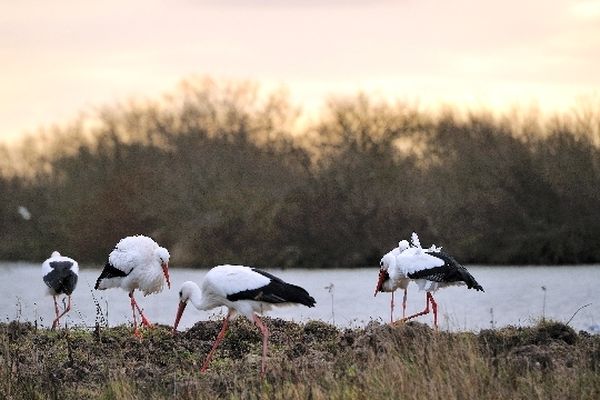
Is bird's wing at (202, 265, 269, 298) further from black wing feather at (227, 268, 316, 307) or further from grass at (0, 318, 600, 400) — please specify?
grass at (0, 318, 600, 400)

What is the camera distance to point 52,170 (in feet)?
149

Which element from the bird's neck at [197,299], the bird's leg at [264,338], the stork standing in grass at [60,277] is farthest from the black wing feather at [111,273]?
the bird's leg at [264,338]

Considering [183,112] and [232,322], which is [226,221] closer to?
[183,112]

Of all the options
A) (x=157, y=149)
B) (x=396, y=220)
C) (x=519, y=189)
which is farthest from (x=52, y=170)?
(x=519, y=189)

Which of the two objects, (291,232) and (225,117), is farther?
(225,117)

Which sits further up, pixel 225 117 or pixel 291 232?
pixel 225 117

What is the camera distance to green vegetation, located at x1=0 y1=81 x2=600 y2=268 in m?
38.0

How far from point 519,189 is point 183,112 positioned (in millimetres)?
13951

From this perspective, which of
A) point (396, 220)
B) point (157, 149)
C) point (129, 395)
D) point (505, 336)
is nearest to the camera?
point (129, 395)

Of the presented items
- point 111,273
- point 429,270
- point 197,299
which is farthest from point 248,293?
point 111,273

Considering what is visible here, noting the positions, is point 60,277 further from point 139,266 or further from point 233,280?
point 233,280

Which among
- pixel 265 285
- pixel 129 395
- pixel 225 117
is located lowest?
pixel 129 395

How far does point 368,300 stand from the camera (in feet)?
88.4

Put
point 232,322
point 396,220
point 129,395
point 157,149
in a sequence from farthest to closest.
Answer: point 157,149
point 396,220
point 232,322
point 129,395
